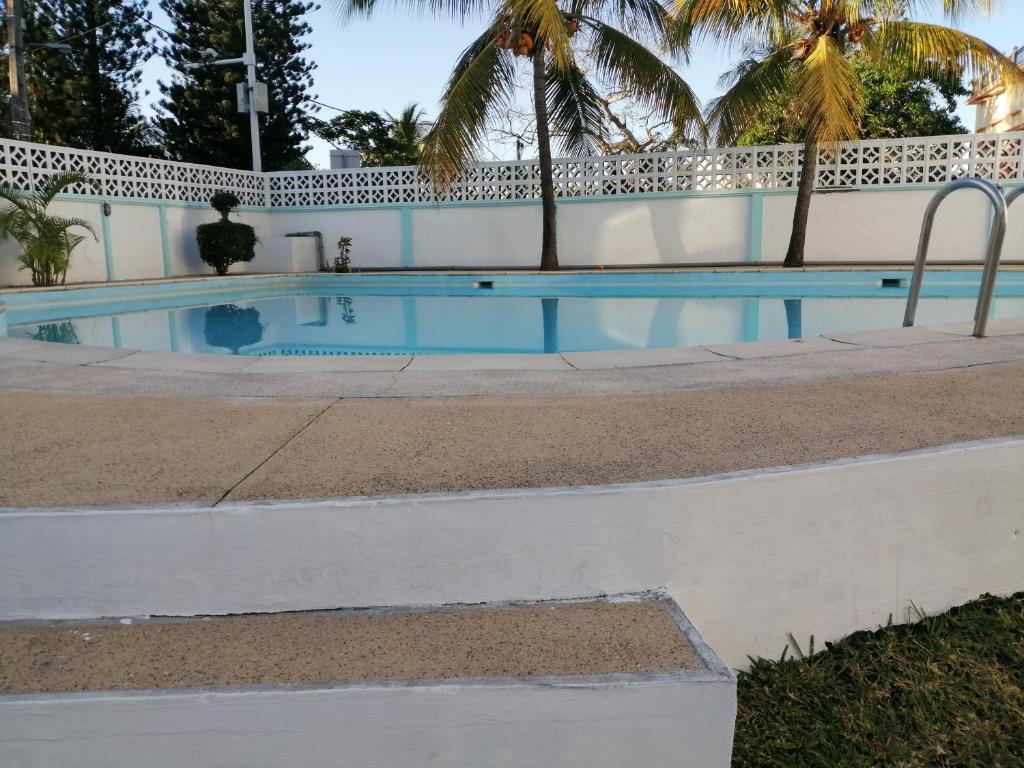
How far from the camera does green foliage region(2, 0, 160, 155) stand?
20156 millimetres

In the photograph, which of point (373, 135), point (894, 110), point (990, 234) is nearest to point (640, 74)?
point (990, 234)

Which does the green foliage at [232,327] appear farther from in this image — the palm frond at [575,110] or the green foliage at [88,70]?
the green foliage at [88,70]

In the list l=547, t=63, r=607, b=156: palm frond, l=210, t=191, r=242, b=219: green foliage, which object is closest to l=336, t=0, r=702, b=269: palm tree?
l=547, t=63, r=607, b=156: palm frond

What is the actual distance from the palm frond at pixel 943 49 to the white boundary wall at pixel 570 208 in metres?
1.61

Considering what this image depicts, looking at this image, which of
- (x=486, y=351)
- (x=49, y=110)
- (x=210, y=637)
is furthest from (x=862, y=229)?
(x=49, y=110)

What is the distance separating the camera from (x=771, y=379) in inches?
128

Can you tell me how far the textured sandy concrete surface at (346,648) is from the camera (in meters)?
1.45

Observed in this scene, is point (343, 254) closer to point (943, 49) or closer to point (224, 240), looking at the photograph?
point (224, 240)

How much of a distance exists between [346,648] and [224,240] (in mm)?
12798

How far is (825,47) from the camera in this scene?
1051 cm

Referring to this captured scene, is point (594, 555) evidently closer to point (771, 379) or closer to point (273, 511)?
point (273, 511)

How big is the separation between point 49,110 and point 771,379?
23068mm

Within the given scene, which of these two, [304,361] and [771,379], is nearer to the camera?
[771,379]

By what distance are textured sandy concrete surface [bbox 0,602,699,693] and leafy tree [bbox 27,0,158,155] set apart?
22875 mm
